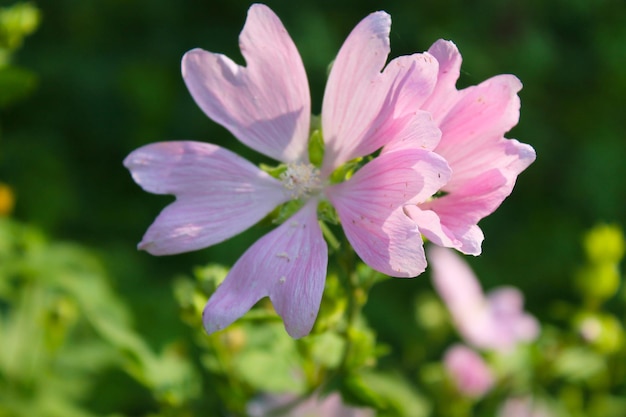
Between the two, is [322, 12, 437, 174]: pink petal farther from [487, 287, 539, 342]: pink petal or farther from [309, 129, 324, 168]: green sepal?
[487, 287, 539, 342]: pink petal

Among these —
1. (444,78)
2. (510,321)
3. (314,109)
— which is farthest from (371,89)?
(314,109)

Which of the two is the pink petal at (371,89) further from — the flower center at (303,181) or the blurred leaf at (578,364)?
the blurred leaf at (578,364)

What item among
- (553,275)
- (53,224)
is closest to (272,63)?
(53,224)

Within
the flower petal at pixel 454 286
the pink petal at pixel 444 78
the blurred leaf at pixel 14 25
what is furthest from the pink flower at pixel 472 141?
the flower petal at pixel 454 286

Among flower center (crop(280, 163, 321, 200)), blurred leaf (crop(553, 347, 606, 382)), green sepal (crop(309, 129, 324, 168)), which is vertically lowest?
blurred leaf (crop(553, 347, 606, 382))

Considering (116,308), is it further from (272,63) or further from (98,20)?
(98,20)

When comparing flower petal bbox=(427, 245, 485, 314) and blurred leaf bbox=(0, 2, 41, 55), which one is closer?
blurred leaf bbox=(0, 2, 41, 55)

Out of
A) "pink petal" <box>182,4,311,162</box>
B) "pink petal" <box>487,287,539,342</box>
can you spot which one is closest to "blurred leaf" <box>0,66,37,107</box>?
"pink petal" <box>182,4,311,162</box>
